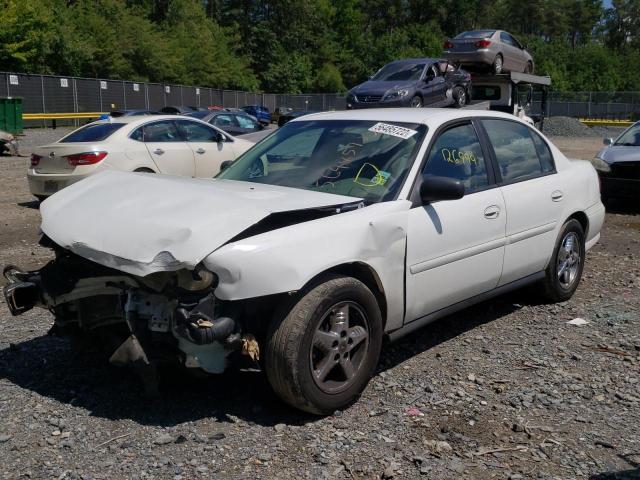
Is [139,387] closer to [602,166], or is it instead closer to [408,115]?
[408,115]

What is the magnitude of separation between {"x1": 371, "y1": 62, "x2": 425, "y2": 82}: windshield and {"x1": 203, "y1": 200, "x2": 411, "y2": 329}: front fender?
12.1 metres

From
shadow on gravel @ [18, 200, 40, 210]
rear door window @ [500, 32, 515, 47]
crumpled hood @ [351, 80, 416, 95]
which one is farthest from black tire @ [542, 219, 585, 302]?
rear door window @ [500, 32, 515, 47]

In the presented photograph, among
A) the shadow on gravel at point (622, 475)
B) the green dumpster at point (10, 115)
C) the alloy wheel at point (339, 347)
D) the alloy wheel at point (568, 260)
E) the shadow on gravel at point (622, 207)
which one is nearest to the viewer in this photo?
the shadow on gravel at point (622, 475)

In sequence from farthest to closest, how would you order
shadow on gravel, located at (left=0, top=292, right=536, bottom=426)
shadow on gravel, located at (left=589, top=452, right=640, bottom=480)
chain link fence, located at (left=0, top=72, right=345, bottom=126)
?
chain link fence, located at (left=0, top=72, right=345, bottom=126) → shadow on gravel, located at (left=0, top=292, right=536, bottom=426) → shadow on gravel, located at (left=589, top=452, right=640, bottom=480)

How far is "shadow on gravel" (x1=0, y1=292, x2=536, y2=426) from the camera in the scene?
3904mm

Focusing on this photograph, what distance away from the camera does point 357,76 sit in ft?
291

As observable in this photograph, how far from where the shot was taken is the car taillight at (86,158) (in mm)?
10234

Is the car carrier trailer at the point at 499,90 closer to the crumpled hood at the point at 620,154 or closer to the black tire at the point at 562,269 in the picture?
the crumpled hood at the point at 620,154

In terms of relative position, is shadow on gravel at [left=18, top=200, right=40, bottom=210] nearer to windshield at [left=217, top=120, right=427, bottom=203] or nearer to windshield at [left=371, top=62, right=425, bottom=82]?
windshield at [left=217, top=120, right=427, bottom=203]

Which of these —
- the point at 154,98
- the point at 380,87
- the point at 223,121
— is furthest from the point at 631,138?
the point at 154,98

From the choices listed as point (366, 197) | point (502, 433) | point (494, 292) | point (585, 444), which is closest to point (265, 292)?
point (366, 197)

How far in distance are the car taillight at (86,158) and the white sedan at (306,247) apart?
18.3 feet

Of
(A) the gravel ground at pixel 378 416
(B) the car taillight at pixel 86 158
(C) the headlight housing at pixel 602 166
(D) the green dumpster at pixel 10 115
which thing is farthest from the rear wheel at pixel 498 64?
(D) the green dumpster at pixel 10 115

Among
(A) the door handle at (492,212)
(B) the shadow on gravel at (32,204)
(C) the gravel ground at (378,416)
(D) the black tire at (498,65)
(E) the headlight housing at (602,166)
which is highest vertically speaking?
(D) the black tire at (498,65)
